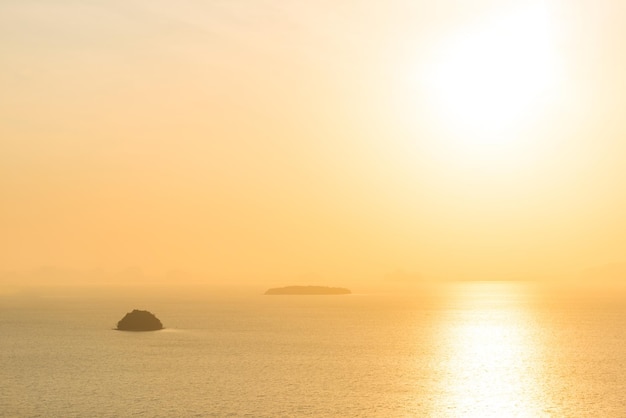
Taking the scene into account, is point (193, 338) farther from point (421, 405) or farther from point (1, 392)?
A: point (421, 405)

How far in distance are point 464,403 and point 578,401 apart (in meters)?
15.9

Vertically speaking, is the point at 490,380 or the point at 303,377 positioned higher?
the point at 303,377

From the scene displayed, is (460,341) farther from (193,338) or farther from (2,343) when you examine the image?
(2,343)

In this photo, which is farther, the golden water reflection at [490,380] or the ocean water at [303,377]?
the golden water reflection at [490,380]

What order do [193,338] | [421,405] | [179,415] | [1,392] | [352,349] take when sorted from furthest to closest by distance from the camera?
[193,338]
[352,349]
[1,392]
[421,405]
[179,415]

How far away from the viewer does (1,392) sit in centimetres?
10456

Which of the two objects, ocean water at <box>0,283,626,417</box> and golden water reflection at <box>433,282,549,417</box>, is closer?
ocean water at <box>0,283,626,417</box>

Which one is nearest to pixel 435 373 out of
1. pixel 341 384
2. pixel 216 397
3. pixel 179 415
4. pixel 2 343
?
pixel 341 384

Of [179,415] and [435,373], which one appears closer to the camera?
[179,415]

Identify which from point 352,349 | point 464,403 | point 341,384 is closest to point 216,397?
point 341,384

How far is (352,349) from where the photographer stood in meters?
166

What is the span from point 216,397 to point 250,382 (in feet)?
45.0

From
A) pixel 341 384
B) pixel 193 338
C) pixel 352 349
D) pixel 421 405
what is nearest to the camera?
pixel 421 405

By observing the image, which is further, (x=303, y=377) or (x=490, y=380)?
(x=490, y=380)
